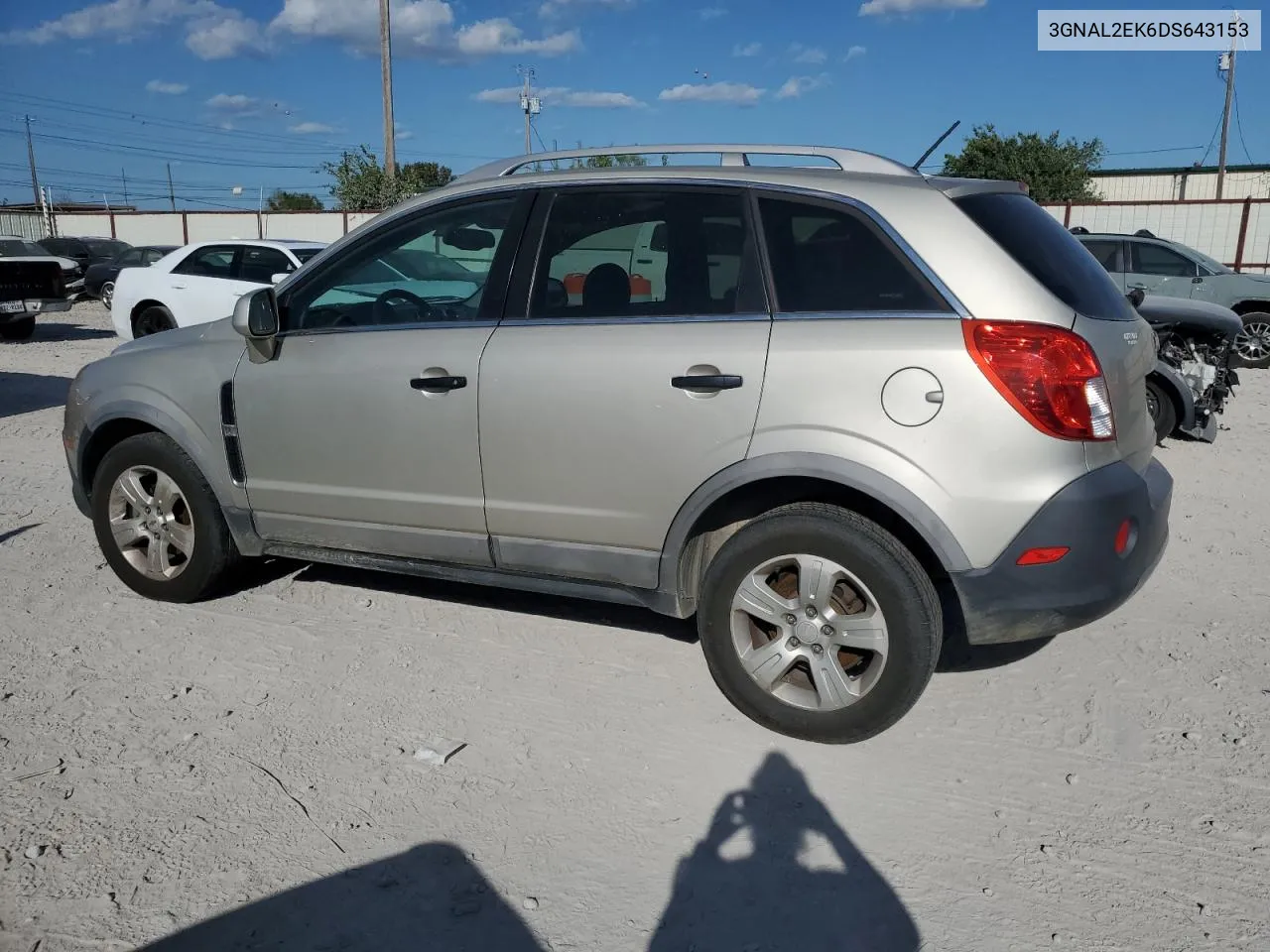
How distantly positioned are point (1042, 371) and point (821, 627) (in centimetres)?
106

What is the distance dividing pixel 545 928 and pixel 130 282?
12.1 metres

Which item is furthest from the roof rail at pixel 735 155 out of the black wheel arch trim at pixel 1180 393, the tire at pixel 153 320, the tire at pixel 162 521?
the tire at pixel 153 320

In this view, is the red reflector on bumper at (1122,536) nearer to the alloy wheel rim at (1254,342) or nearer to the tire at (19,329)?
the alloy wheel rim at (1254,342)

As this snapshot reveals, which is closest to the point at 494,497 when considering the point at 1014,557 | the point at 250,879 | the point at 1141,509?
the point at 250,879

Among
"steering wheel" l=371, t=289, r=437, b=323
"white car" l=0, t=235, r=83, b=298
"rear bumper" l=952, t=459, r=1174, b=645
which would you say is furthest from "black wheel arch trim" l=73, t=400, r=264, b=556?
"white car" l=0, t=235, r=83, b=298

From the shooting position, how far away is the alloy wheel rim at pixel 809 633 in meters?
3.38

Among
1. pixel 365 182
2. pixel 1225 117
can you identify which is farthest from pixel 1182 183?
pixel 365 182

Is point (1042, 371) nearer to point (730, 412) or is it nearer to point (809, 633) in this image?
point (730, 412)

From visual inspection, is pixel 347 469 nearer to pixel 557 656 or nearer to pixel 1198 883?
pixel 557 656

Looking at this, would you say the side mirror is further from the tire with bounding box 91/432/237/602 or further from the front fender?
the tire with bounding box 91/432/237/602

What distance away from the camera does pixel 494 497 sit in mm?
3904

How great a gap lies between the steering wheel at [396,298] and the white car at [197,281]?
8.10 meters

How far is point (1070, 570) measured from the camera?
3184 mm

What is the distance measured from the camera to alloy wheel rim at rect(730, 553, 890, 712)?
3.38 metres
